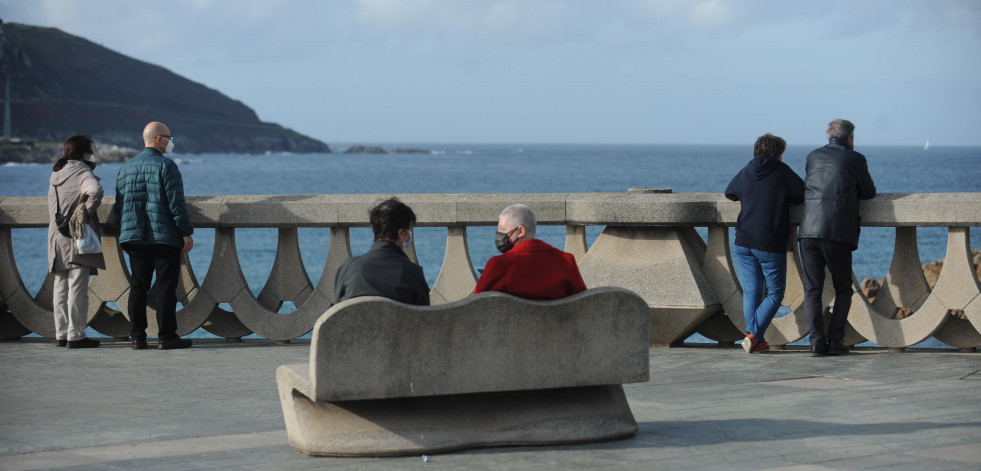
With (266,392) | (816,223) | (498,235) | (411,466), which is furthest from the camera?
(816,223)

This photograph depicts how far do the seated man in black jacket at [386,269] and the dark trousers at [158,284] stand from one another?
12.8 feet

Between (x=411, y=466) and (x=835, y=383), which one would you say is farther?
(x=835, y=383)

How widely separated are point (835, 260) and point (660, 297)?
1.28 meters

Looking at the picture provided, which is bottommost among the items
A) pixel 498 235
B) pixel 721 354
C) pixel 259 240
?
pixel 259 240

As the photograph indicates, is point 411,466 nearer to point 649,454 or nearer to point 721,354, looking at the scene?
point 649,454

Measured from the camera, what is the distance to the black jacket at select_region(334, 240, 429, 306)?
5.55 metres

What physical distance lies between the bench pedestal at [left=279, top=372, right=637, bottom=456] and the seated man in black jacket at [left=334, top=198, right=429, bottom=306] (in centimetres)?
50

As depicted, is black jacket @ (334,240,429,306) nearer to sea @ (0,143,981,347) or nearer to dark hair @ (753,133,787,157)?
dark hair @ (753,133,787,157)

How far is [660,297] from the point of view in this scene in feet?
29.0

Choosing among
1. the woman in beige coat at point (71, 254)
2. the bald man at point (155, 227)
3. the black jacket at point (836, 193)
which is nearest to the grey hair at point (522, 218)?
the black jacket at point (836, 193)

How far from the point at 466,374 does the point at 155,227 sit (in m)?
4.35

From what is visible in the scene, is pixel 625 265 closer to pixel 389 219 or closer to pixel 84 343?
pixel 389 219

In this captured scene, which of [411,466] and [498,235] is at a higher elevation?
[498,235]

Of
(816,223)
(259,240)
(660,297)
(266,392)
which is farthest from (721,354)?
(259,240)
